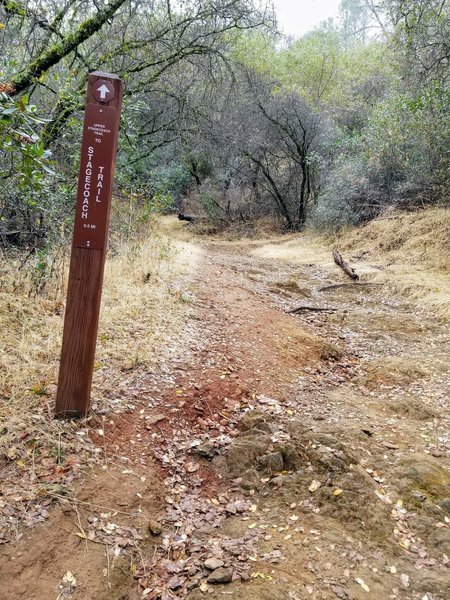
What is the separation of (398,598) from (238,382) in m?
2.31

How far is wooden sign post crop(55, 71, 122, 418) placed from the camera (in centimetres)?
279

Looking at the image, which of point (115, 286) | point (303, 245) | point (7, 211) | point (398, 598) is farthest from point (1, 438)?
point (303, 245)

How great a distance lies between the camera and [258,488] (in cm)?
308

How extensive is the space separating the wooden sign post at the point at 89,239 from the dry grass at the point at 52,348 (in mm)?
244

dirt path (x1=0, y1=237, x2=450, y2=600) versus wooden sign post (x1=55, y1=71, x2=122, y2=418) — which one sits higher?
wooden sign post (x1=55, y1=71, x2=122, y2=418)

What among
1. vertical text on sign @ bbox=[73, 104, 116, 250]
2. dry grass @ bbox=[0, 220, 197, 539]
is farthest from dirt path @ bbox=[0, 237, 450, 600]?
vertical text on sign @ bbox=[73, 104, 116, 250]

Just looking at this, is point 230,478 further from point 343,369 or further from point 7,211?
point 7,211

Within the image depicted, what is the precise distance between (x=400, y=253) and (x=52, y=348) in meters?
8.58

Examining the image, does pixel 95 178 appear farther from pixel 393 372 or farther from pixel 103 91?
pixel 393 372

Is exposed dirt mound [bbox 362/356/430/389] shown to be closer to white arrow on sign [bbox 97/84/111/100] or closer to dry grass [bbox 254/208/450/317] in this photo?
dry grass [bbox 254/208/450/317]

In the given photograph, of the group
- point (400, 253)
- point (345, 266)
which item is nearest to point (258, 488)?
point (345, 266)

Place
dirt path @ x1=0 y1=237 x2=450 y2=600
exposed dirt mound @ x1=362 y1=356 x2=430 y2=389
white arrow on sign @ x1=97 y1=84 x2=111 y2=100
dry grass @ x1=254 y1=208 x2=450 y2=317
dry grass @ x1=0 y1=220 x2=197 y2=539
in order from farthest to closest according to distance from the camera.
Result: 1. dry grass @ x1=254 y1=208 x2=450 y2=317
2. exposed dirt mound @ x1=362 y1=356 x2=430 y2=389
3. dry grass @ x1=0 y1=220 x2=197 y2=539
4. white arrow on sign @ x1=97 y1=84 x2=111 y2=100
5. dirt path @ x1=0 y1=237 x2=450 y2=600

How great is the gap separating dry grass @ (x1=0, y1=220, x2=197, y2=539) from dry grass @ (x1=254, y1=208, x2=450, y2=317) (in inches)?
173

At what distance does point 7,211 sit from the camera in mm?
5352
